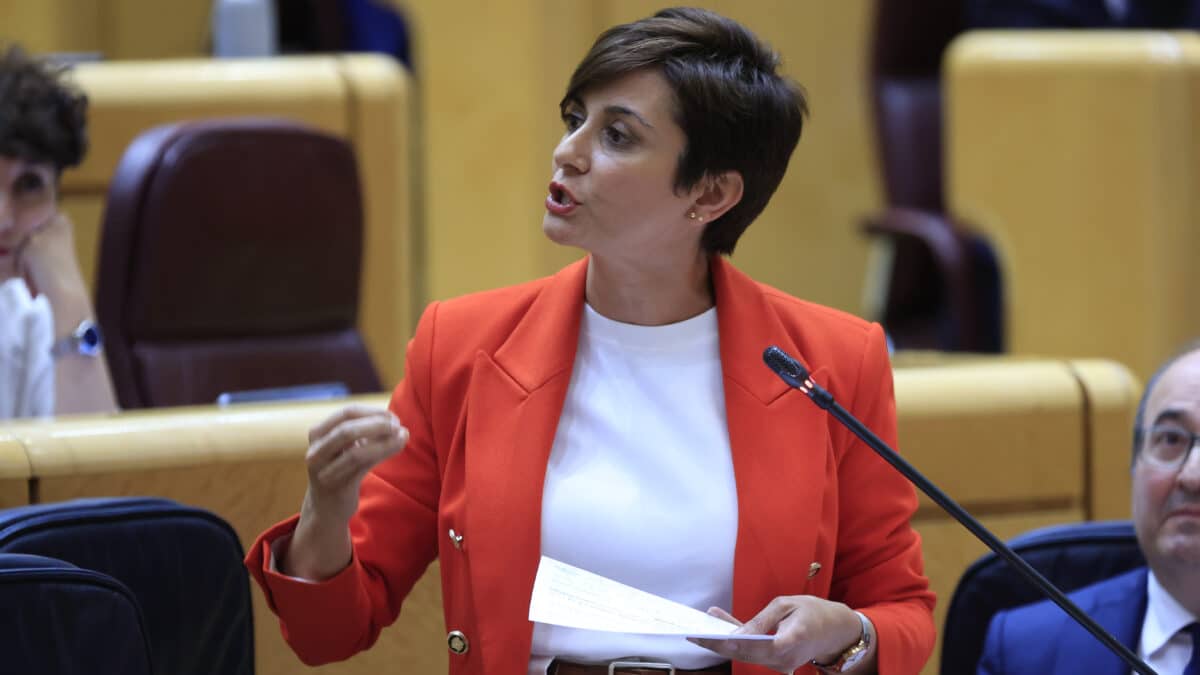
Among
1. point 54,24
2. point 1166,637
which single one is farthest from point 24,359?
point 54,24

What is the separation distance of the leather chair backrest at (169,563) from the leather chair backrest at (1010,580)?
0.72m

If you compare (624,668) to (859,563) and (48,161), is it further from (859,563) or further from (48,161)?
(48,161)

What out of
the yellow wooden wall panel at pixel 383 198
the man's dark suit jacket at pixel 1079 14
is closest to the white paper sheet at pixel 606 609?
the yellow wooden wall panel at pixel 383 198

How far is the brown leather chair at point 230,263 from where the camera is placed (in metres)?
2.55

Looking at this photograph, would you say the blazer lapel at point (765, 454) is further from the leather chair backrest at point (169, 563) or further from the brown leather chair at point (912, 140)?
the brown leather chair at point (912, 140)

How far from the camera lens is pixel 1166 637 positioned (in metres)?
1.75

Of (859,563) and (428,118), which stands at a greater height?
(859,563)

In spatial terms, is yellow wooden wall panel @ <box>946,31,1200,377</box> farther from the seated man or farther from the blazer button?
the blazer button

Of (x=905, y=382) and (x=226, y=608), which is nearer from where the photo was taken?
(x=226, y=608)

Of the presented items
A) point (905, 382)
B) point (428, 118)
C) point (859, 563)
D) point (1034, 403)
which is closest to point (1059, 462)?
point (1034, 403)

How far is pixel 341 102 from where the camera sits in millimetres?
3148

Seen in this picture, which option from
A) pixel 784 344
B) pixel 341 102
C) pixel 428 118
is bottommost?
pixel 428 118

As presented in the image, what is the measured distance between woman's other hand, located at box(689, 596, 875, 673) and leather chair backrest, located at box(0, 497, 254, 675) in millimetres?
503

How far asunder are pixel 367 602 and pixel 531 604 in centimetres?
16
